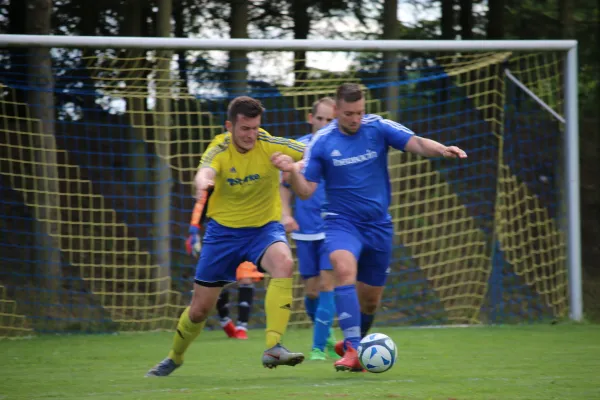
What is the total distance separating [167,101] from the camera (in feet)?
34.9

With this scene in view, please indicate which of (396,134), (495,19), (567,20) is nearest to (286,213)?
(396,134)

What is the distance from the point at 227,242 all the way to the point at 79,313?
18.1 feet

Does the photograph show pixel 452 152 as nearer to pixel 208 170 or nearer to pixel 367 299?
pixel 367 299

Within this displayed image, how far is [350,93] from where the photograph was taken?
6.26m

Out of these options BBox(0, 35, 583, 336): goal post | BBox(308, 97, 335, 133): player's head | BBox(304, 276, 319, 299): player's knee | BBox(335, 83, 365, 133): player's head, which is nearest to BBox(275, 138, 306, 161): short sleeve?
BBox(335, 83, 365, 133): player's head

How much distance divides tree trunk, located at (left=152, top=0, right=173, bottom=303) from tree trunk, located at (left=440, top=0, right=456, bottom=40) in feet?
14.2

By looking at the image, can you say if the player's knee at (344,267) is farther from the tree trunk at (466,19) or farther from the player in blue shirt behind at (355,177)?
the tree trunk at (466,19)

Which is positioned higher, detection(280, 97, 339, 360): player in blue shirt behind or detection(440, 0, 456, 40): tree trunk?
detection(440, 0, 456, 40): tree trunk

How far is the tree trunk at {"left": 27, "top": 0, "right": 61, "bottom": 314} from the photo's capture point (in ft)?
34.6

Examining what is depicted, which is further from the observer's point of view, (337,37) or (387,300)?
(337,37)

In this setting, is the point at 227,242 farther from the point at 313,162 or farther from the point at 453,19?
the point at 453,19

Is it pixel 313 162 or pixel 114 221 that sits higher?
pixel 313 162

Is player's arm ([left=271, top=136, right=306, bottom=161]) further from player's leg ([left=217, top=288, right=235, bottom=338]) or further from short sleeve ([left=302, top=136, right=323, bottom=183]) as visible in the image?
player's leg ([left=217, top=288, right=235, bottom=338])

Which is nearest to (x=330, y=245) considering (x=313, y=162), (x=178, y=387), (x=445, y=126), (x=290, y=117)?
(x=313, y=162)
